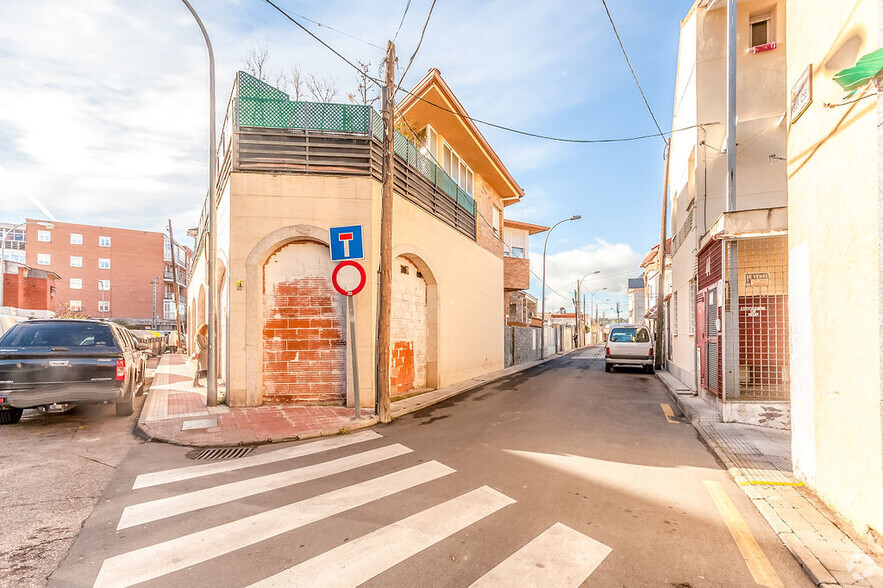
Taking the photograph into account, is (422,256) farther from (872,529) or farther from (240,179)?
(872,529)

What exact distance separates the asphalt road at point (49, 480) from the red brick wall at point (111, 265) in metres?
61.5

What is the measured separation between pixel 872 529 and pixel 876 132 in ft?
9.31

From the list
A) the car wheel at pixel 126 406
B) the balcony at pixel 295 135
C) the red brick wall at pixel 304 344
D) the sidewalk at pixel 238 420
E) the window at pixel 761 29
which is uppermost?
the window at pixel 761 29

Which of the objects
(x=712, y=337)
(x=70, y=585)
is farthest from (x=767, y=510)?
(x=712, y=337)

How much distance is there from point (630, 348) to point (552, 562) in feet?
54.6

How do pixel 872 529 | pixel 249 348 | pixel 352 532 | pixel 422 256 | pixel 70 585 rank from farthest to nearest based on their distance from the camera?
pixel 422 256 → pixel 249 348 → pixel 352 532 → pixel 872 529 → pixel 70 585

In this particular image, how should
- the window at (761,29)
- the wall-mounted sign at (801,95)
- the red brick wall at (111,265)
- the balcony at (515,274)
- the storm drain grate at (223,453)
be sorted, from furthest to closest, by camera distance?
1. the red brick wall at (111,265)
2. the balcony at (515,274)
3. the window at (761,29)
4. the storm drain grate at (223,453)
5. the wall-mounted sign at (801,95)

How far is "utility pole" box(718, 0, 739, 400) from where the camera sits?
8164 millimetres

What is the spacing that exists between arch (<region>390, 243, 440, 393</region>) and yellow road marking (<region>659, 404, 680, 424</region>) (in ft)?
18.7

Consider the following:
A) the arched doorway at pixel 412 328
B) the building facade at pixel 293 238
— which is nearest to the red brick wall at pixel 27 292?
the building facade at pixel 293 238

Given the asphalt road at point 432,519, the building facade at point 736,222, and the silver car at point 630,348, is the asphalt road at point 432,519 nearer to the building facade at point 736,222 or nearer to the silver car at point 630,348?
the building facade at point 736,222

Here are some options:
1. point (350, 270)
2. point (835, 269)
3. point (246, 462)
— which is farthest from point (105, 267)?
point (835, 269)

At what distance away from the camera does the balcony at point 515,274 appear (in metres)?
21.8

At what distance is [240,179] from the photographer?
9016 mm
